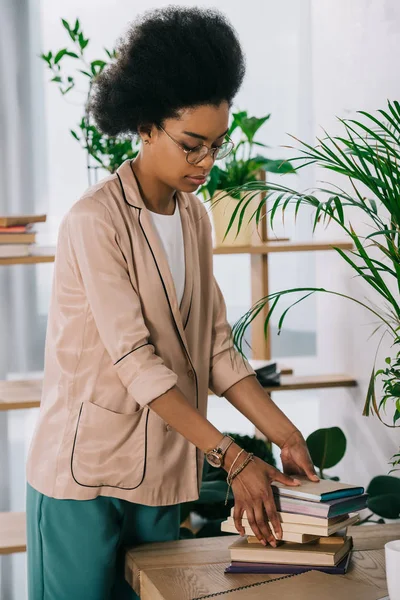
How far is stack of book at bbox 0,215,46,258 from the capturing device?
2883mm

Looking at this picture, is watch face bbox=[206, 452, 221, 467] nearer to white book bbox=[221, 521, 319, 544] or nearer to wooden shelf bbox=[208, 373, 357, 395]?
white book bbox=[221, 521, 319, 544]

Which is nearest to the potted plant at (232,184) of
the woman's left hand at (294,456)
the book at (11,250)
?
the book at (11,250)

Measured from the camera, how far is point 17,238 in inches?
114

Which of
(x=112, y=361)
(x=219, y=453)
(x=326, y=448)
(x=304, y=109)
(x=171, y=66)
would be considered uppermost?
(x=304, y=109)

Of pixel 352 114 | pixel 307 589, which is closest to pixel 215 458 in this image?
pixel 307 589

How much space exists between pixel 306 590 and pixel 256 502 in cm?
18

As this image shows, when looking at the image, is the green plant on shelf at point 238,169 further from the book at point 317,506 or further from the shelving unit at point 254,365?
the book at point 317,506

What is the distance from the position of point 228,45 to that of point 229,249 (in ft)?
4.59

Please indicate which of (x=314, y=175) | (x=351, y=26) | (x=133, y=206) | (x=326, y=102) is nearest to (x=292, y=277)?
(x=314, y=175)

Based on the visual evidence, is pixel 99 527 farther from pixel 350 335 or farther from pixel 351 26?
pixel 351 26

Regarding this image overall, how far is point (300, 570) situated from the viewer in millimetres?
1532

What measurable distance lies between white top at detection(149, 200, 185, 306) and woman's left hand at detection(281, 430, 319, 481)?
1.14ft

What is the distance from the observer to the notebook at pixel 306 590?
4.59ft

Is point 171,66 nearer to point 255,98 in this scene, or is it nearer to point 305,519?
point 305,519
